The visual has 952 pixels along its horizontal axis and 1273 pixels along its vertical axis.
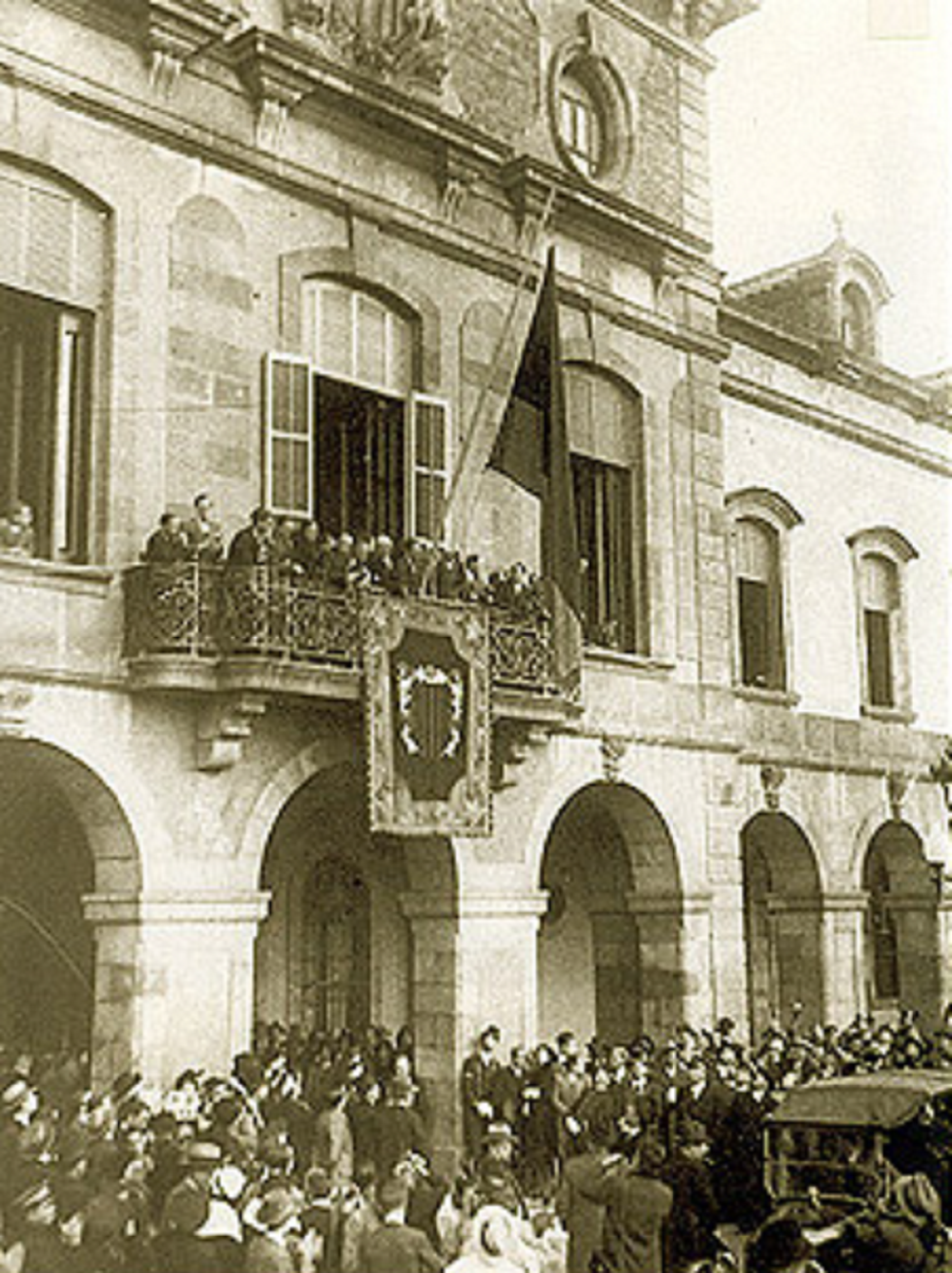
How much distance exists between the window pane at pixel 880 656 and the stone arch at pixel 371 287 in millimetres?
10351

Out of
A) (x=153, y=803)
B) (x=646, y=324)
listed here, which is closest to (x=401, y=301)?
(x=646, y=324)

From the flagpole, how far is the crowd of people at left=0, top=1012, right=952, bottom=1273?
554cm

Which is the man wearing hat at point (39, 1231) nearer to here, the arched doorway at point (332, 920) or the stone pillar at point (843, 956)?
the arched doorway at point (332, 920)

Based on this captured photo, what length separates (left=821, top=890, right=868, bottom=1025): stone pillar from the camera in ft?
68.8

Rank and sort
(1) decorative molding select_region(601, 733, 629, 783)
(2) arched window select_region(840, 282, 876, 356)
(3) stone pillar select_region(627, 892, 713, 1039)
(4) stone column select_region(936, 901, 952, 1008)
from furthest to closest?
(2) arched window select_region(840, 282, 876, 356) → (4) stone column select_region(936, 901, 952, 1008) → (3) stone pillar select_region(627, 892, 713, 1039) → (1) decorative molding select_region(601, 733, 629, 783)

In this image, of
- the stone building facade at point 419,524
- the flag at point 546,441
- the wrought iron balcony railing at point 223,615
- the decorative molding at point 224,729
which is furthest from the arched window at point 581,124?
the decorative molding at point 224,729

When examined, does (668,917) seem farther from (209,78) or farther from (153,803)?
(209,78)

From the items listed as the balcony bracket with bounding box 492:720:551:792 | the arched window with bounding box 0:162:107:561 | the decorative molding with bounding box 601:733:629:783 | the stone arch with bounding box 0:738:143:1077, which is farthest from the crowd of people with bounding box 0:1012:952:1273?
the arched window with bounding box 0:162:107:561

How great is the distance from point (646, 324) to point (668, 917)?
23.8ft

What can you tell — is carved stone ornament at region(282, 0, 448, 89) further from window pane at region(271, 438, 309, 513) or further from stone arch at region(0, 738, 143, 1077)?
stone arch at region(0, 738, 143, 1077)

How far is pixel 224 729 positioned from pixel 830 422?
13.2 metres

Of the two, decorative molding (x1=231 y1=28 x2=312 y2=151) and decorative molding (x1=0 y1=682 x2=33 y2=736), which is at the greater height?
decorative molding (x1=231 y1=28 x2=312 y2=151)

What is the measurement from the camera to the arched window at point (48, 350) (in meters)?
12.8

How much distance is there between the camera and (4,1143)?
931 cm
